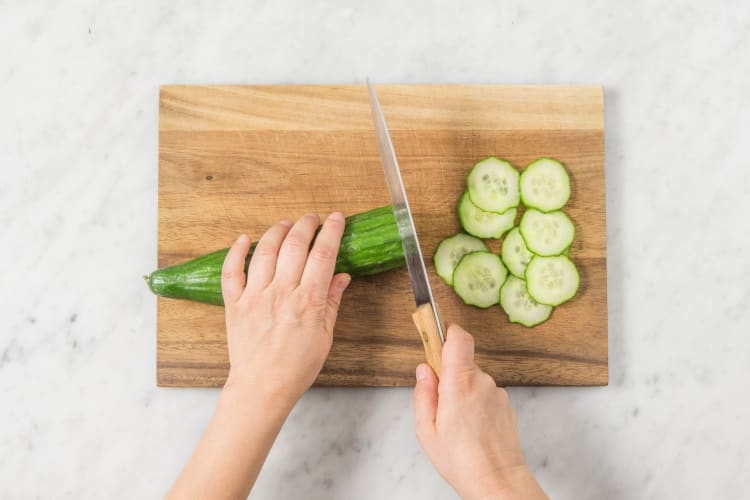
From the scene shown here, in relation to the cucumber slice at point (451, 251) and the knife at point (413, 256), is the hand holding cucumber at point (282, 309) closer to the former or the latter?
the knife at point (413, 256)

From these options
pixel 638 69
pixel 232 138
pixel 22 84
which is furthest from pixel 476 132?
pixel 22 84

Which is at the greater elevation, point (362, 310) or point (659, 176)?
point (659, 176)

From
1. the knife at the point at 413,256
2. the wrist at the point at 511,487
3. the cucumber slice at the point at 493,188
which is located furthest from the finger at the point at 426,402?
the cucumber slice at the point at 493,188

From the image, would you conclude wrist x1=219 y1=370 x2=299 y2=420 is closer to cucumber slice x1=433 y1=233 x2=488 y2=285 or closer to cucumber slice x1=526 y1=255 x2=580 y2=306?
cucumber slice x1=433 y1=233 x2=488 y2=285

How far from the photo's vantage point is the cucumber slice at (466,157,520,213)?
205cm

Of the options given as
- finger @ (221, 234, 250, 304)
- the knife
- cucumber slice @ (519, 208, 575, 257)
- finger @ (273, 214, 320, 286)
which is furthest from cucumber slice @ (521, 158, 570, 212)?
finger @ (221, 234, 250, 304)

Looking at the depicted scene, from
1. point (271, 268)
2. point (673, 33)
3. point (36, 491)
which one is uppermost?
point (673, 33)

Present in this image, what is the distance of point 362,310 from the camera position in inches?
81.3

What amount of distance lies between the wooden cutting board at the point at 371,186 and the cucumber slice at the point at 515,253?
14 centimetres

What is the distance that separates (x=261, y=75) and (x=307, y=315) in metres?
0.84

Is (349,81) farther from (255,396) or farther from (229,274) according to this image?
(255,396)

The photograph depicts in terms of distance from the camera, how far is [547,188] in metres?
2.06

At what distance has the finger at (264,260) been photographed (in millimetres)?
1901

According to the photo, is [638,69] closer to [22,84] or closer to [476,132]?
[476,132]
